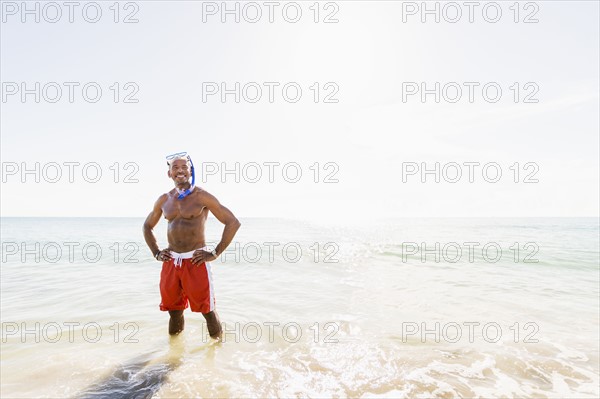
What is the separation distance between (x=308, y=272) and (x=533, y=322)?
7331mm

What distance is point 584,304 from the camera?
26.9 ft

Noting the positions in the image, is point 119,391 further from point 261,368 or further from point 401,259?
point 401,259

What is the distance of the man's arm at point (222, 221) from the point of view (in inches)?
191

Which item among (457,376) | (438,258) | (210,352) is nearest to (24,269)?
(210,352)

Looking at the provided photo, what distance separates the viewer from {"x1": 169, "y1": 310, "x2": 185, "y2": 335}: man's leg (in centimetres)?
Answer: 540

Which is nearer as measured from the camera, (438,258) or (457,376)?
(457,376)

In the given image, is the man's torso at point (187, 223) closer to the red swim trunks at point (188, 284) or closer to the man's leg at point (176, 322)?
the red swim trunks at point (188, 284)

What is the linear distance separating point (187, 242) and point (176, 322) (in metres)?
1.51

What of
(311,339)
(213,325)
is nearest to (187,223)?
(213,325)

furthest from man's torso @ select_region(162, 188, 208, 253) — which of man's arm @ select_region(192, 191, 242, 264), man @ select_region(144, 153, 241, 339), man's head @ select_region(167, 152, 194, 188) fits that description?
man's head @ select_region(167, 152, 194, 188)

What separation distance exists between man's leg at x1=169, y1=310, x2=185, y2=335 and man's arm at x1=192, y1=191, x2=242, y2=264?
1147 millimetres

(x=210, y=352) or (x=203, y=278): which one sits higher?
(x=203, y=278)

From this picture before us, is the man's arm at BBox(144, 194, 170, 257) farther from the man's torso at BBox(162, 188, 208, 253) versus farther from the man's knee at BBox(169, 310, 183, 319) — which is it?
the man's knee at BBox(169, 310, 183, 319)

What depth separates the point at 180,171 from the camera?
5.00m
